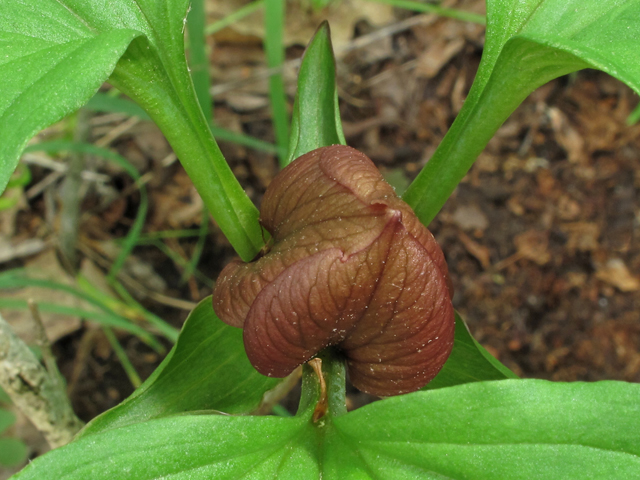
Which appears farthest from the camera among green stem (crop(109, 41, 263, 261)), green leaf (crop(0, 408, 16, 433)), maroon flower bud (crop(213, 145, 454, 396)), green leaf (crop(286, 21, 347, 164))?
green leaf (crop(0, 408, 16, 433))

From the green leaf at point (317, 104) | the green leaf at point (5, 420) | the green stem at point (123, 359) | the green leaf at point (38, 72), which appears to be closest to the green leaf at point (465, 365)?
the green leaf at point (317, 104)

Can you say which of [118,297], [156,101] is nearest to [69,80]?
[156,101]

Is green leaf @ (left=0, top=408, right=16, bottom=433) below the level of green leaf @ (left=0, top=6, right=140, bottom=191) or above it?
below

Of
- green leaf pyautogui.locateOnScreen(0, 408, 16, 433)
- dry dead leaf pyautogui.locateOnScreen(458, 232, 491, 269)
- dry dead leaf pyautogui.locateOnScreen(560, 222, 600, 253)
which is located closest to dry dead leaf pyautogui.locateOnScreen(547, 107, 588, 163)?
dry dead leaf pyautogui.locateOnScreen(560, 222, 600, 253)

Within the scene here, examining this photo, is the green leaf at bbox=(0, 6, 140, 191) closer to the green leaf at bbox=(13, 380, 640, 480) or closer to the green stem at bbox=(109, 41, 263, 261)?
the green stem at bbox=(109, 41, 263, 261)

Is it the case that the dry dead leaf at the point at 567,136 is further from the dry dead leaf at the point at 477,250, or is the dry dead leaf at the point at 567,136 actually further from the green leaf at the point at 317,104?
the green leaf at the point at 317,104

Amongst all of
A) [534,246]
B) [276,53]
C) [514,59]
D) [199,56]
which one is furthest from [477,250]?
[514,59]
